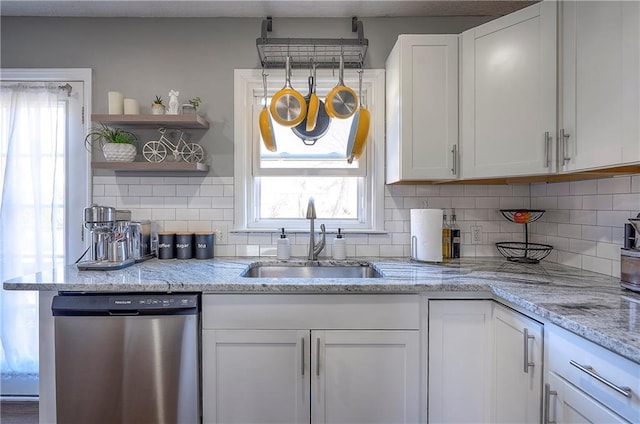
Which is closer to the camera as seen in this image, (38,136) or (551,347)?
(551,347)

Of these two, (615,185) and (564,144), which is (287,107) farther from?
(615,185)

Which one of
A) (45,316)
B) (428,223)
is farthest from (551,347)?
(45,316)

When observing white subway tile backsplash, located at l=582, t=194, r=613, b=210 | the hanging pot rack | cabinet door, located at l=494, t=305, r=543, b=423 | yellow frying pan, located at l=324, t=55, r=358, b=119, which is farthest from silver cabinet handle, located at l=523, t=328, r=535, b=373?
the hanging pot rack

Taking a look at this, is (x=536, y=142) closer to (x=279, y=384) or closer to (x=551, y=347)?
(x=551, y=347)

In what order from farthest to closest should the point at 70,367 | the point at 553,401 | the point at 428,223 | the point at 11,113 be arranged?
the point at 11,113 < the point at 428,223 < the point at 70,367 < the point at 553,401

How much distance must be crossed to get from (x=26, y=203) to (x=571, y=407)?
9.65 ft

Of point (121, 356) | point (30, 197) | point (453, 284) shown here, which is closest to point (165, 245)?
point (121, 356)

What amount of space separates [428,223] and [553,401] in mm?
1000

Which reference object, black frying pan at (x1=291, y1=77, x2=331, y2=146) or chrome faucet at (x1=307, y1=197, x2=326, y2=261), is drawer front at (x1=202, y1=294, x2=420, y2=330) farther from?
black frying pan at (x1=291, y1=77, x2=331, y2=146)

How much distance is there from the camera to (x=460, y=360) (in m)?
1.49

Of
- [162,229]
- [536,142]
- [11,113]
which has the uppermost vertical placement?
[11,113]

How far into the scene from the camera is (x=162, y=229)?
7.20ft

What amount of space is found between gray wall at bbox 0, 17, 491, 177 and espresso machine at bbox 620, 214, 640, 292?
5.09 feet

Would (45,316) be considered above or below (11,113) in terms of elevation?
below
